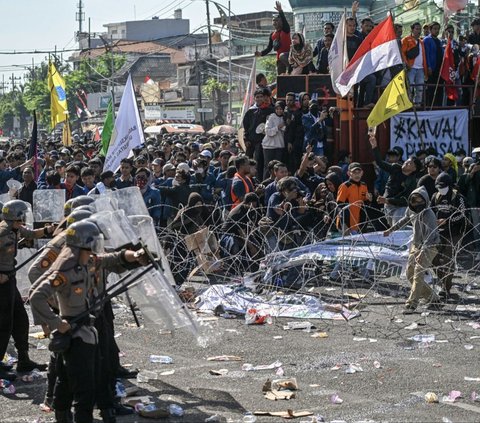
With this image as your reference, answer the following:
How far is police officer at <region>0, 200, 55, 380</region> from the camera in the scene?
10617 millimetres

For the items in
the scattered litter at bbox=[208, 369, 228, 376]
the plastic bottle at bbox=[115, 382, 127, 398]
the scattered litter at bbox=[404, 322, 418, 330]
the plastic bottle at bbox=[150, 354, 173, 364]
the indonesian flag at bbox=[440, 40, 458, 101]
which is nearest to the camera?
the plastic bottle at bbox=[115, 382, 127, 398]

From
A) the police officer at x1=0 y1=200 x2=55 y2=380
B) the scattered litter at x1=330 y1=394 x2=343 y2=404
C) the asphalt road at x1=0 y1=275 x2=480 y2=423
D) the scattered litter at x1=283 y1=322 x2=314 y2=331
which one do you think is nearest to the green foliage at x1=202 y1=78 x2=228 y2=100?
the asphalt road at x1=0 y1=275 x2=480 y2=423

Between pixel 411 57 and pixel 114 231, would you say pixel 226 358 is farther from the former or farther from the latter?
pixel 411 57

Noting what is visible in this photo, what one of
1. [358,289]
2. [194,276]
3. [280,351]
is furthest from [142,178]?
[280,351]

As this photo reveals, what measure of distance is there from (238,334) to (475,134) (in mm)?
10146

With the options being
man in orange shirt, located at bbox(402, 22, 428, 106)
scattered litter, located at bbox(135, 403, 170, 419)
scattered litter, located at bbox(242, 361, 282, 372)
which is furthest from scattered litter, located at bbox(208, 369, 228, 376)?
man in orange shirt, located at bbox(402, 22, 428, 106)

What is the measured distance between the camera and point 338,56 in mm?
19297

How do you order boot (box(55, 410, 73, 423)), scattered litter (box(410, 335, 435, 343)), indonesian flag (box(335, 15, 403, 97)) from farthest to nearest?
indonesian flag (box(335, 15, 403, 97)) < scattered litter (box(410, 335, 435, 343)) < boot (box(55, 410, 73, 423))

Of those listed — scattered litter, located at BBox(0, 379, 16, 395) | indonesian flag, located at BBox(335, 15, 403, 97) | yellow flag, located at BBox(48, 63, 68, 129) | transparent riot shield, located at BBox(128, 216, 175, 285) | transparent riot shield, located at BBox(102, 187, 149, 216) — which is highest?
indonesian flag, located at BBox(335, 15, 403, 97)

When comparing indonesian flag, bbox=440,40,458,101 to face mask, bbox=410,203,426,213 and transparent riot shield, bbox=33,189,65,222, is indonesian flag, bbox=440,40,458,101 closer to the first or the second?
face mask, bbox=410,203,426,213

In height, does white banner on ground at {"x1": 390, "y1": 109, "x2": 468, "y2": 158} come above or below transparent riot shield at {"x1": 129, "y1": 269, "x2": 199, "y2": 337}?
above

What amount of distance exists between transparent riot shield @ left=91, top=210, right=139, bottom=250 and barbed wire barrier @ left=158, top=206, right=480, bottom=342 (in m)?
4.20

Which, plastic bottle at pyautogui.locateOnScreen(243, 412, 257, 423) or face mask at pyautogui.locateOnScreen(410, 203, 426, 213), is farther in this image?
face mask at pyautogui.locateOnScreen(410, 203, 426, 213)

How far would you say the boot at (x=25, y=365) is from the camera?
35.7 ft
